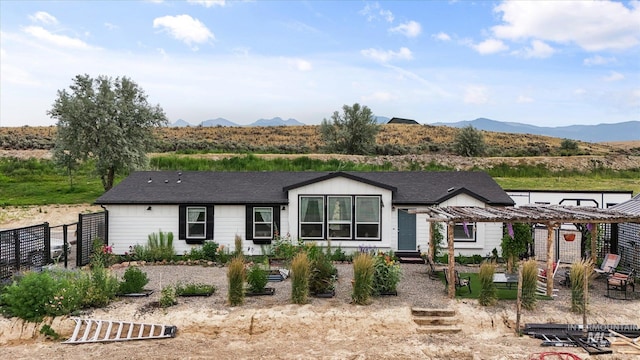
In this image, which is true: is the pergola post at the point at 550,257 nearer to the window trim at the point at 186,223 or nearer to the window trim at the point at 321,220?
the window trim at the point at 321,220

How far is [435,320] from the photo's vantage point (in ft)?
36.7

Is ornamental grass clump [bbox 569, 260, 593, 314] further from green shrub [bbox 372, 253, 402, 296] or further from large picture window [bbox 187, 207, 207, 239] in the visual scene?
large picture window [bbox 187, 207, 207, 239]

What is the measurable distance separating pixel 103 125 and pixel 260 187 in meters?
13.0

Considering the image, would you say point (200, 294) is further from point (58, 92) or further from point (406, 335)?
point (58, 92)

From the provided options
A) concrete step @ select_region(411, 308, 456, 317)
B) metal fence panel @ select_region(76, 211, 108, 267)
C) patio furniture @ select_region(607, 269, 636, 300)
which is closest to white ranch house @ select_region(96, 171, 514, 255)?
metal fence panel @ select_region(76, 211, 108, 267)

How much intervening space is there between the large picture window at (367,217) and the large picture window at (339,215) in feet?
1.08

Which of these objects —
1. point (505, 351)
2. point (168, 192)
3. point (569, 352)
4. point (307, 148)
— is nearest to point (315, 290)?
point (505, 351)

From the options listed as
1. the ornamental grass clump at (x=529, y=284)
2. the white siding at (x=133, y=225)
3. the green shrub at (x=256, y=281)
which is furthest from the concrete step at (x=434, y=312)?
the white siding at (x=133, y=225)

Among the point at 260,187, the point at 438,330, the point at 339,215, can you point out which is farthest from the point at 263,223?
the point at 438,330

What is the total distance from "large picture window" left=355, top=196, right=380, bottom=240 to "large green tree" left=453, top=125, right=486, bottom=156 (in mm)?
35529

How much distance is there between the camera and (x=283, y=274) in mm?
14688

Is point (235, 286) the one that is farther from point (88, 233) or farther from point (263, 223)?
point (88, 233)

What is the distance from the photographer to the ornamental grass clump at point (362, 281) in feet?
39.0

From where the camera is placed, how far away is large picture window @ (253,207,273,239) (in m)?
17.5
